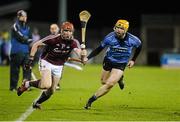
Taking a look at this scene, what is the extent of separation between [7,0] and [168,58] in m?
19.6

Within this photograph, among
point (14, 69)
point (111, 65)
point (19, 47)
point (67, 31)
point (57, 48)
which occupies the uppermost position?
point (67, 31)

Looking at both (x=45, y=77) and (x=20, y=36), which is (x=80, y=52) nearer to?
(x=45, y=77)

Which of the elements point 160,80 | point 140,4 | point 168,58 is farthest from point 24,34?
point 140,4

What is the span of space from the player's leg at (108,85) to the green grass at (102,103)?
0.90ft

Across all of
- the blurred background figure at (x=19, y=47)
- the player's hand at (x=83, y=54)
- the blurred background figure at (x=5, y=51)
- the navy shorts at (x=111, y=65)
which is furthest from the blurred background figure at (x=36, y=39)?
the player's hand at (x=83, y=54)

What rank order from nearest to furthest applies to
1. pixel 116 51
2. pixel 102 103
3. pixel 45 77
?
pixel 45 77, pixel 116 51, pixel 102 103

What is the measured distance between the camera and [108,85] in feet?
52.3

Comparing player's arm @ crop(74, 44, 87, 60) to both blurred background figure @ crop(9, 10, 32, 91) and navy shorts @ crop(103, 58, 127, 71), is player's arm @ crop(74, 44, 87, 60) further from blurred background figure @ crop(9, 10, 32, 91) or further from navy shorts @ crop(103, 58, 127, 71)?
blurred background figure @ crop(9, 10, 32, 91)

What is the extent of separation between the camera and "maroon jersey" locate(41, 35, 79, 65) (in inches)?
615

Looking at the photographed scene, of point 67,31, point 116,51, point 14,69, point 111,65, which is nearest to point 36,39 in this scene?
point 14,69

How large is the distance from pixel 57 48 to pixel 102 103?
2571 mm

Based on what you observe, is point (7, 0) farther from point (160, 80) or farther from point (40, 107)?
point (40, 107)

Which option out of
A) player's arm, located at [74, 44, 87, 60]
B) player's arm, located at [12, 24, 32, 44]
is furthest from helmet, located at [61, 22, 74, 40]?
player's arm, located at [12, 24, 32, 44]

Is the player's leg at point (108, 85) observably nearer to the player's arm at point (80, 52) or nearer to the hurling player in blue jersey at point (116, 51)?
the hurling player in blue jersey at point (116, 51)
